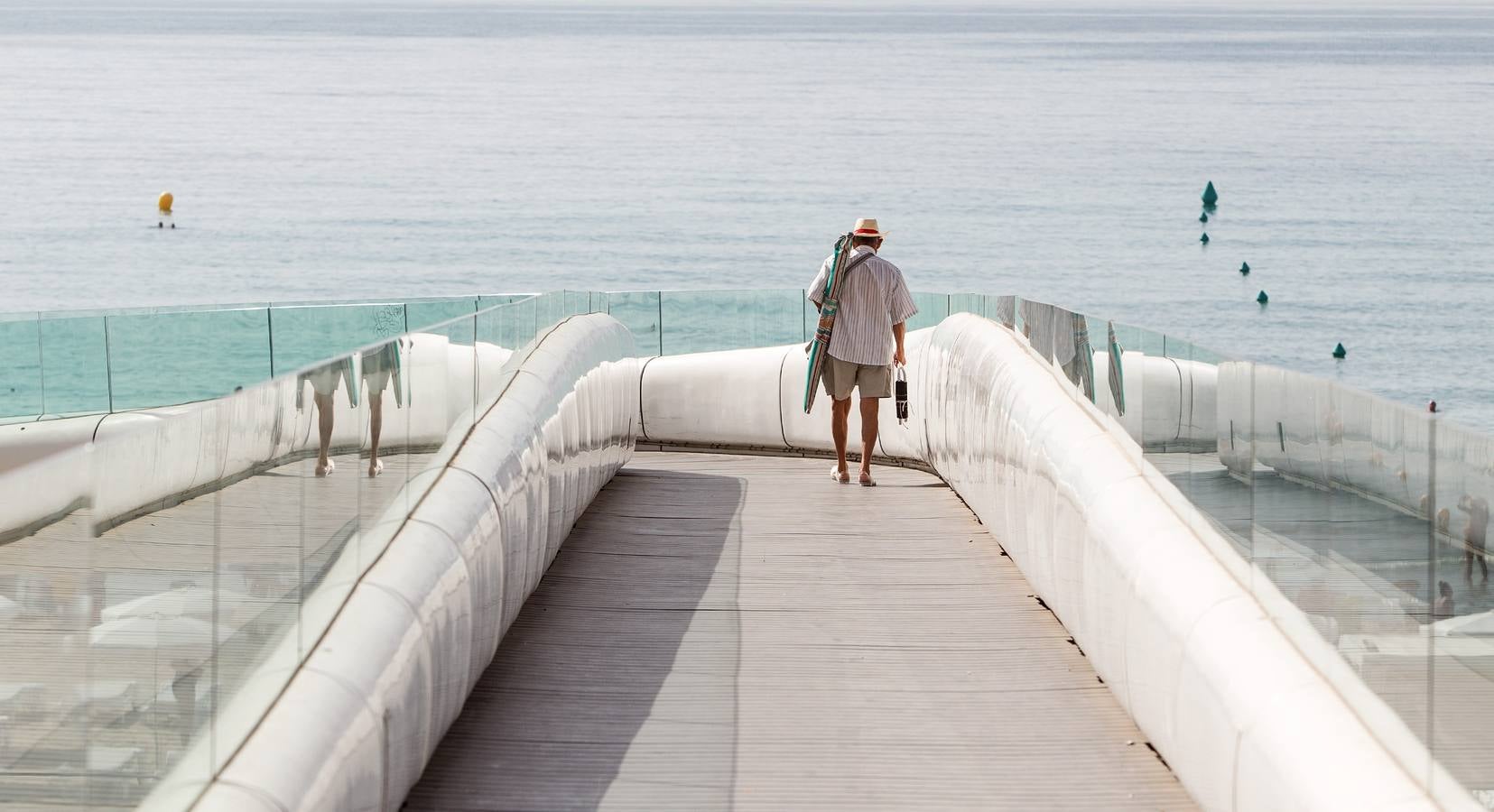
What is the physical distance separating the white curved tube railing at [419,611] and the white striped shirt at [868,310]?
8.13ft

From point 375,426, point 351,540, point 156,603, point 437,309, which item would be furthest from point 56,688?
point 437,309

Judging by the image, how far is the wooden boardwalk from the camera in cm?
512

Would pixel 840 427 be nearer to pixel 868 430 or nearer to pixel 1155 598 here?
pixel 868 430

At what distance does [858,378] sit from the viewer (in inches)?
402

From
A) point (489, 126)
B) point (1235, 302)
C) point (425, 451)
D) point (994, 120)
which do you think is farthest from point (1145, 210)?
point (425, 451)

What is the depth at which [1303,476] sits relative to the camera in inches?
174

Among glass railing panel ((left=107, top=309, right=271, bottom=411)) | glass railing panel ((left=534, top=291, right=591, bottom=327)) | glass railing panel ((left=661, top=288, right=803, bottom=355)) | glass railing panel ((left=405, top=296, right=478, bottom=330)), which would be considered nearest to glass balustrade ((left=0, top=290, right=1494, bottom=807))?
glass railing panel ((left=534, top=291, right=591, bottom=327))

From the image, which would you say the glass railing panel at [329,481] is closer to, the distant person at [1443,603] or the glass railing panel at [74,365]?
the distant person at [1443,603]

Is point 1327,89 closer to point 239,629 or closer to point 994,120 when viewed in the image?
point 994,120

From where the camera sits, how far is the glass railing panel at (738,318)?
13.4m

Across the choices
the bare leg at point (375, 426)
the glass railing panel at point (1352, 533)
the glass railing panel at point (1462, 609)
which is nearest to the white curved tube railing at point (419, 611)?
the bare leg at point (375, 426)

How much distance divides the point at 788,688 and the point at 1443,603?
2.78 m

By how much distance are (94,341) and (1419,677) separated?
32.9 ft

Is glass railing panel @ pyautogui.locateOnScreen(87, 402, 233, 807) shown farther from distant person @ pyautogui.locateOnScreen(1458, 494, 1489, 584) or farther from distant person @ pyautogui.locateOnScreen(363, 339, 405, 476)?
distant person @ pyautogui.locateOnScreen(1458, 494, 1489, 584)
